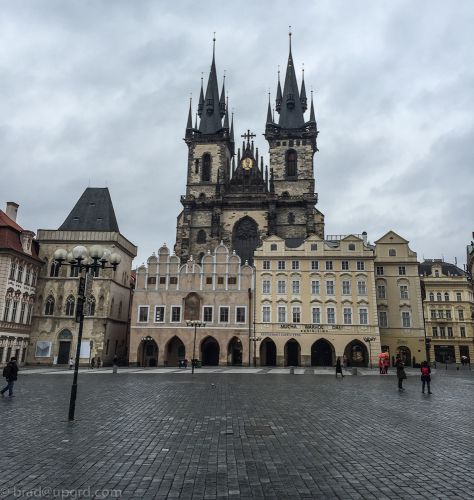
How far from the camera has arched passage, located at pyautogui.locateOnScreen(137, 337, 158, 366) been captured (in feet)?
154

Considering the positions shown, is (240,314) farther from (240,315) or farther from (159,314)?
(159,314)

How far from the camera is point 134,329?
1854 inches

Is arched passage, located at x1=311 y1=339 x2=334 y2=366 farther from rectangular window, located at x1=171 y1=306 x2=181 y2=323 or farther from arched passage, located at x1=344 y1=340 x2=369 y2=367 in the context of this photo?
rectangular window, located at x1=171 y1=306 x2=181 y2=323

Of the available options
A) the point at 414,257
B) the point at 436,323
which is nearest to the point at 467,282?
the point at 436,323

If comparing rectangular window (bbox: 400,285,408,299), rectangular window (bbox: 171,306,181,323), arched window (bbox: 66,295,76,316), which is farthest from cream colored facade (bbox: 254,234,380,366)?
arched window (bbox: 66,295,76,316)

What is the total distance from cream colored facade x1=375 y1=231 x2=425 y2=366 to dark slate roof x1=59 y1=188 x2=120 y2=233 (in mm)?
31634

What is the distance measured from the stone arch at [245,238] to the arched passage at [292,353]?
1568 cm

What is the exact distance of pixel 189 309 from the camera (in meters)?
46.9

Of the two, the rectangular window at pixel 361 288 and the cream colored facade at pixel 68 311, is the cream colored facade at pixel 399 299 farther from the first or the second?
the cream colored facade at pixel 68 311

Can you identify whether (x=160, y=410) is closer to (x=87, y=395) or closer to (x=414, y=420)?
(x=87, y=395)

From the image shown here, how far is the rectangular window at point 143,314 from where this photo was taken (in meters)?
47.3

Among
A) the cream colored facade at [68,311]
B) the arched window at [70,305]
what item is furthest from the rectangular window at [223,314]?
the arched window at [70,305]

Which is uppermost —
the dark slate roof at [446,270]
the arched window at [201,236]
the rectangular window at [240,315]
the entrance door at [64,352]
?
the arched window at [201,236]

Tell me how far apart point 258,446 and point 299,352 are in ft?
128
